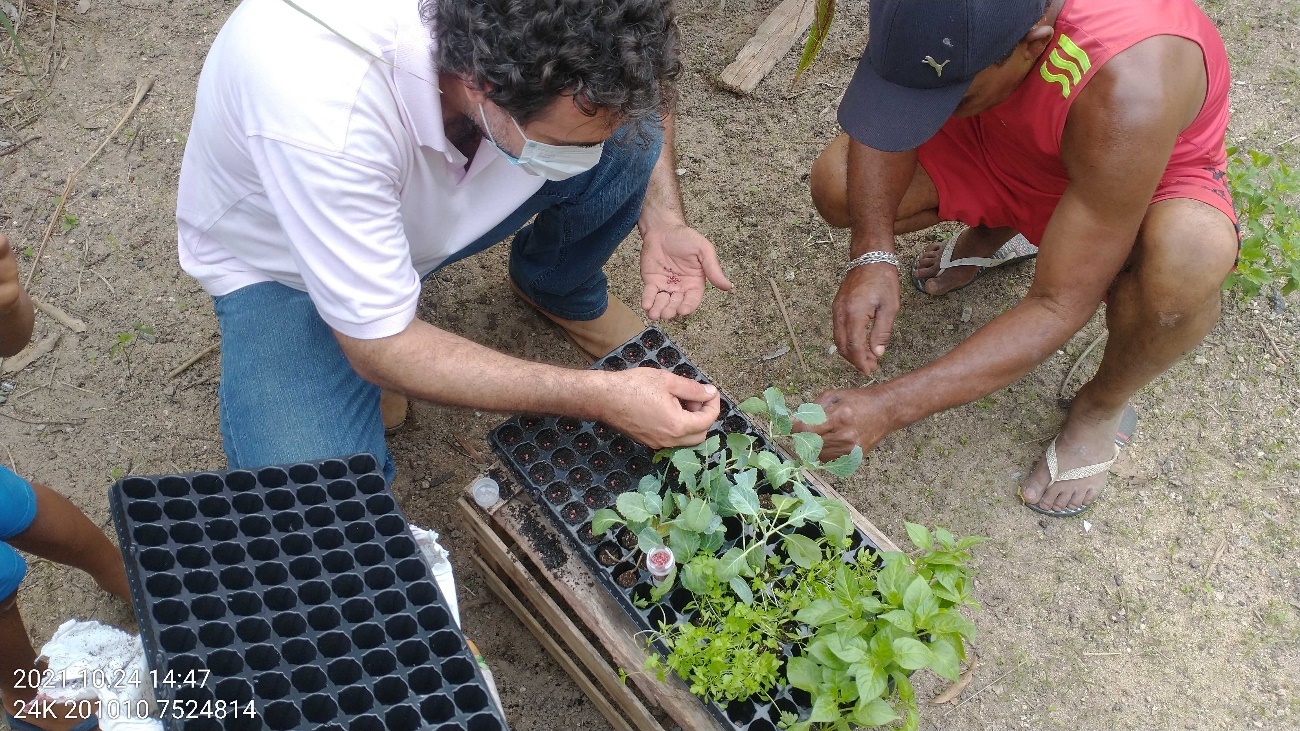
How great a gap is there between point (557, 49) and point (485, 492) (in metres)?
0.92

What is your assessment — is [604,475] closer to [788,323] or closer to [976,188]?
[788,323]

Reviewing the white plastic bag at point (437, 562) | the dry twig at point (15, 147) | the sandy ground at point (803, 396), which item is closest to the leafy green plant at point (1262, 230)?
the sandy ground at point (803, 396)

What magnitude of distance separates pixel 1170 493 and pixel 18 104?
3754mm

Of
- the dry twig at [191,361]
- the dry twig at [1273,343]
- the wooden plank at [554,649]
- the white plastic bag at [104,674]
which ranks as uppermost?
the white plastic bag at [104,674]

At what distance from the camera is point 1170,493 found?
8.25ft

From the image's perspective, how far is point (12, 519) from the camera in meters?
1.76

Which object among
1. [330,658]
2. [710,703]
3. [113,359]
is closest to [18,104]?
[113,359]

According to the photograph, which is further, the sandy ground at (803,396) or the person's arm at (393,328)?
the sandy ground at (803,396)

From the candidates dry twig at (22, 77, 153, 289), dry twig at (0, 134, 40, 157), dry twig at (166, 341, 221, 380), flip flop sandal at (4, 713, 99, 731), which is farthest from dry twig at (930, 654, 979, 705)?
dry twig at (0, 134, 40, 157)

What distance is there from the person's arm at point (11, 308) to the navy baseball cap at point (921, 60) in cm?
170

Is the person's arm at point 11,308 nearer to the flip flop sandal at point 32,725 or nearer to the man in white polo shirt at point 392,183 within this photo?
the man in white polo shirt at point 392,183

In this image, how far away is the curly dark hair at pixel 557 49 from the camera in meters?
1.40

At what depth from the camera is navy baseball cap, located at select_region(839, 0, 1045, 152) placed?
68.2 inches

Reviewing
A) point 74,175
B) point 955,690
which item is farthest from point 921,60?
point 74,175
